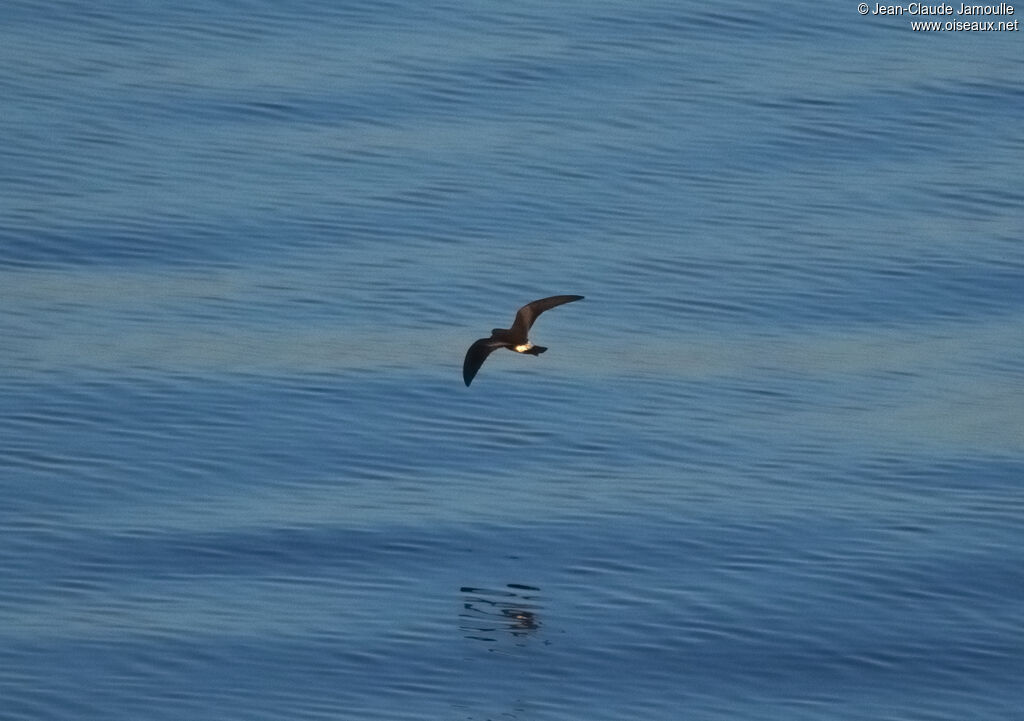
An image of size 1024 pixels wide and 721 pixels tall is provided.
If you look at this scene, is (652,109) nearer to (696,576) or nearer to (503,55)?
(503,55)

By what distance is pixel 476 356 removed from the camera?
18797mm

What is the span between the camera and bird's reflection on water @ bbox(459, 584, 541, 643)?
20.3 meters

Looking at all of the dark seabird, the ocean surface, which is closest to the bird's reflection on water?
the ocean surface

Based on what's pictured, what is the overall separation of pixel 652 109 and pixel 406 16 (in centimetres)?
532

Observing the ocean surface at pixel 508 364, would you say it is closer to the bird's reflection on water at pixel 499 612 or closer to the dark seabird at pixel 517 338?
the bird's reflection on water at pixel 499 612

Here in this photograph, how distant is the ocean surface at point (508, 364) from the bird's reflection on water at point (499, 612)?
4 cm

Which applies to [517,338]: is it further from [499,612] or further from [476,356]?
[499,612]

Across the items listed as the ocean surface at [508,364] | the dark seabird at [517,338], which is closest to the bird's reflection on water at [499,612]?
the ocean surface at [508,364]

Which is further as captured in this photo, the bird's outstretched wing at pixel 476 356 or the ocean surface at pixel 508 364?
the ocean surface at pixel 508 364

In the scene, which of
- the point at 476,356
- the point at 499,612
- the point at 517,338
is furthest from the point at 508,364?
the point at 476,356

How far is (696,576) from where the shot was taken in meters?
21.4

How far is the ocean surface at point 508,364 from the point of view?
19969mm

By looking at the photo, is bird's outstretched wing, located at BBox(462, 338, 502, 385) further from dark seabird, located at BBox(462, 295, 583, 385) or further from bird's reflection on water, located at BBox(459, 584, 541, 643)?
bird's reflection on water, located at BBox(459, 584, 541, 643)

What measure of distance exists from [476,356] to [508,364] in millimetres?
8302
